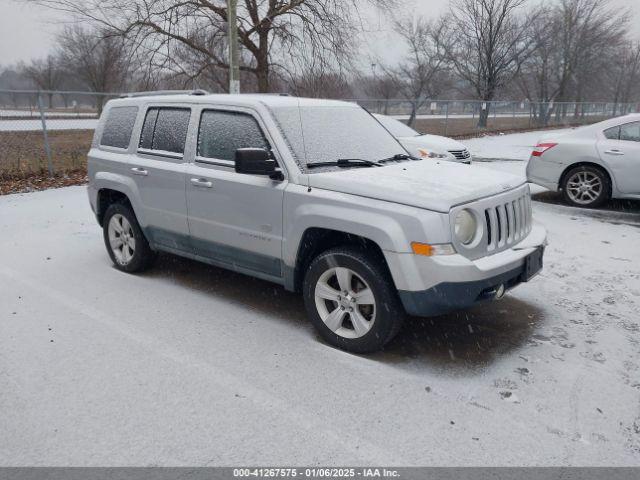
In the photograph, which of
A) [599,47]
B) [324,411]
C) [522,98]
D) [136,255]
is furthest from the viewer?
[522,98]

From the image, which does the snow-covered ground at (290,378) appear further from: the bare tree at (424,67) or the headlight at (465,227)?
the bare tree at (424,67)

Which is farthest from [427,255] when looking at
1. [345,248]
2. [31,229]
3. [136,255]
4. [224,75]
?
[224,75]

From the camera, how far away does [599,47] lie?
40.5 meters

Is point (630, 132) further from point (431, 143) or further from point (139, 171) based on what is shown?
point (139, 171)

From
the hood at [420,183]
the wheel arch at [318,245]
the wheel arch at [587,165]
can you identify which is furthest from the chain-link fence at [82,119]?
the wheel arch at [587,165]

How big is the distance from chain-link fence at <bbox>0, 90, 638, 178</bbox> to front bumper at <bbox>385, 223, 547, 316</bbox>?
928cm

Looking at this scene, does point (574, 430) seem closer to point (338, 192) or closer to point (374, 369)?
point (374, 369)

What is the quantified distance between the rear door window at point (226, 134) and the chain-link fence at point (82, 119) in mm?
7092

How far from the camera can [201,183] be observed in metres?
4.62

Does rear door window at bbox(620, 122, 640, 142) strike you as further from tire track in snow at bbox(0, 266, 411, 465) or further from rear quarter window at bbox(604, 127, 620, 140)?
tire track in snow at bbox(0, 266, 411, 465)

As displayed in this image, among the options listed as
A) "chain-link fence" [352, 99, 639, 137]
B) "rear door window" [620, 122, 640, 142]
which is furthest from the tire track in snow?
"chain-link fence" [352, 99, 639, 137]

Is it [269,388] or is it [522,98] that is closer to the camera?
[269,388]

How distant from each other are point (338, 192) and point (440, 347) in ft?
4.50

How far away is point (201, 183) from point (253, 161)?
0.91 metres
